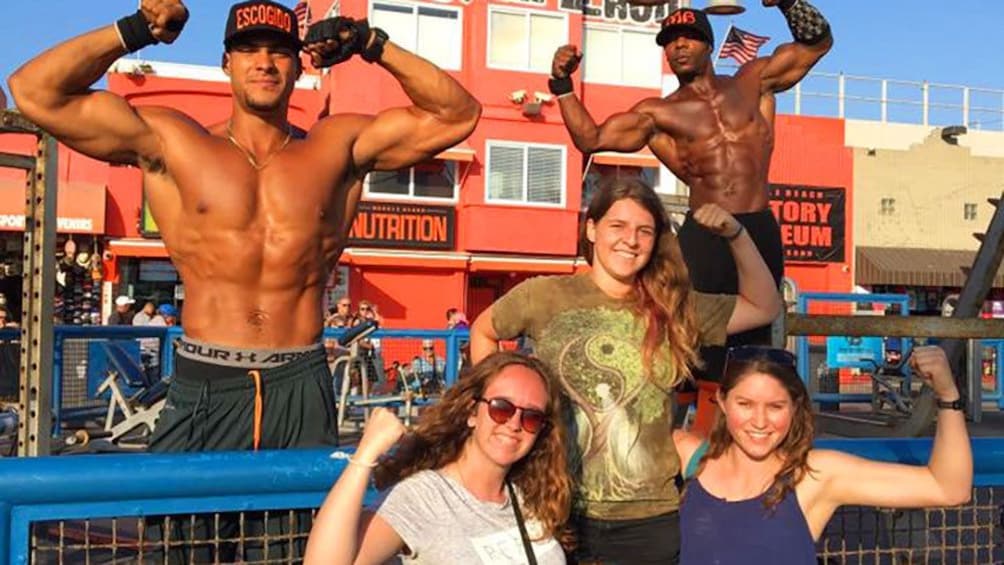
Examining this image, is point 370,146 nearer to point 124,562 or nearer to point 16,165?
point 124,562

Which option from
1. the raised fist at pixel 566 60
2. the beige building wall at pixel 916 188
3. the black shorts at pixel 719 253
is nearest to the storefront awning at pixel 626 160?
the beige building wall at pixel 916 188

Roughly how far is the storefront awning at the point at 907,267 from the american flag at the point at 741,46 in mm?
7826

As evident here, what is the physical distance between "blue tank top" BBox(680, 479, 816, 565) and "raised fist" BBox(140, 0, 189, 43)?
6.13 ft

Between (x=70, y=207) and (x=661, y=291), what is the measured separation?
20393mm

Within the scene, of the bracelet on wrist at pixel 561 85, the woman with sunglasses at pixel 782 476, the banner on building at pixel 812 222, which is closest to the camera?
the woman with sunglasses at pixel 782 476

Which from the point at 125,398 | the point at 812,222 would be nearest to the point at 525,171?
the point at 812,222

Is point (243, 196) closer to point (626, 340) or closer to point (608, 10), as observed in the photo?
point (626, 340)

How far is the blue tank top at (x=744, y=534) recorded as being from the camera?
2.56 m

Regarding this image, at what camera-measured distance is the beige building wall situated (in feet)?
89.9

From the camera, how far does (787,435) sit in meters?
2.71

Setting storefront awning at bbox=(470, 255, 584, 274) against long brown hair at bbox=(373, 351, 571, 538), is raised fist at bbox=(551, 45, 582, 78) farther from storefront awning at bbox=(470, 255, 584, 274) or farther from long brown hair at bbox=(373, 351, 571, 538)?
storefront awning at bbox=(470, 255, 584, 274)

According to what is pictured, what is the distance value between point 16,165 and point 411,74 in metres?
2.69

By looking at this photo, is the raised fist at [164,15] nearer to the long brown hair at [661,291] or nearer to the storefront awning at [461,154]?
the long brown hair at [661,291]

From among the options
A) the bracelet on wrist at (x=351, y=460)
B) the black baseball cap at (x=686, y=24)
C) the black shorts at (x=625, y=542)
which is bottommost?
the black shorts at (x=625, y=542)
